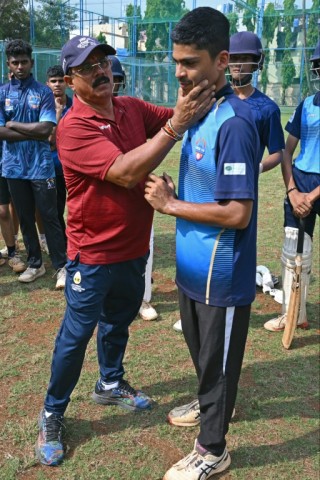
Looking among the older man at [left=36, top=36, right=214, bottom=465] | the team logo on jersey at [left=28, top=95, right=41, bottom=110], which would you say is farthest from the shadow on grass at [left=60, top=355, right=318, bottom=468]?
the team logo on jersey at [left=28, top=95, right=41, bottom=110]

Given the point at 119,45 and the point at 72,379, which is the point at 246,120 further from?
the point at 119,45

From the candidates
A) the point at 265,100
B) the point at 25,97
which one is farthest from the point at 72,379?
the point at 25,97

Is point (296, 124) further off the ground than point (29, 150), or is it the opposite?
point (296, 124)

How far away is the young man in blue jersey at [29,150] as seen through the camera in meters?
4.79

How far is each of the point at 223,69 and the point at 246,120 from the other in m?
0.28

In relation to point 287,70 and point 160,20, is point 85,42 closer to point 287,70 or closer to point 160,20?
point 160,20

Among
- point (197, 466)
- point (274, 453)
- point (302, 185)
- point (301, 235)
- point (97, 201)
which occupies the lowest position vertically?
point (274, 453)

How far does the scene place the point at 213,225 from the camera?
219 centimetres

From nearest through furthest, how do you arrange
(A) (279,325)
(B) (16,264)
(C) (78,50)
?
(C) (78,50), (A) (279,325), (B) (16,264)

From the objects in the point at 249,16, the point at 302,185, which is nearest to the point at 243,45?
the point at 302,185

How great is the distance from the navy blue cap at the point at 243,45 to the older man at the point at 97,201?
3.32 ft

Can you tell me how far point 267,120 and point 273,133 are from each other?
0.12 meters

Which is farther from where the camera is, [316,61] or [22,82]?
[22,82]

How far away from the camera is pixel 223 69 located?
217cm
